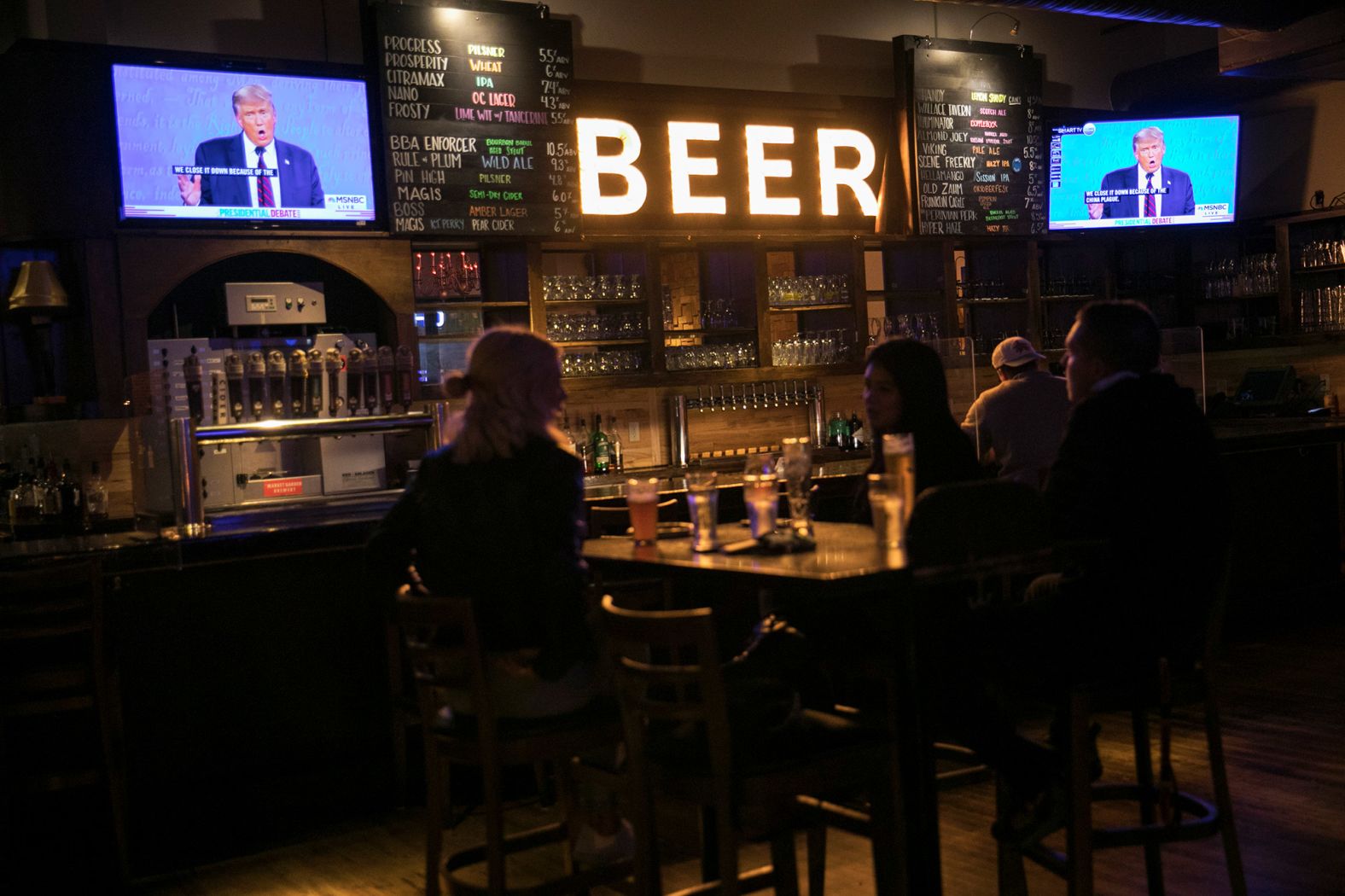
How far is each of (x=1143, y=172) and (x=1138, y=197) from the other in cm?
16

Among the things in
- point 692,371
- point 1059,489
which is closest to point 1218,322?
point 692,371

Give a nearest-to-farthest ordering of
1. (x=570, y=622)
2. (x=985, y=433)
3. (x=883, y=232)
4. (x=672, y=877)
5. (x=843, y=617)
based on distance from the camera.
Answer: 1. (x=570, y=622)
2. (x=843, y=617)
3. (x=672, y=877)
4. (x=985, y=433)
5. (x=883, y=232)

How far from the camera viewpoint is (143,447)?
488 centimetres

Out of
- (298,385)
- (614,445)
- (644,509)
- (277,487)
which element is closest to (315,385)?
(298,385)

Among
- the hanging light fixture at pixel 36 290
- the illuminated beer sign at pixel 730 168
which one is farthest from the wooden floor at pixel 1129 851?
the illuminated beer sign at pixel 730 168

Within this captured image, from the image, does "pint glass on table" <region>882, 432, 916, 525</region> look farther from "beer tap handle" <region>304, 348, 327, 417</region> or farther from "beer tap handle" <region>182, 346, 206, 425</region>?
"beer tap handle" <region>182, 346, 206, 425</region>

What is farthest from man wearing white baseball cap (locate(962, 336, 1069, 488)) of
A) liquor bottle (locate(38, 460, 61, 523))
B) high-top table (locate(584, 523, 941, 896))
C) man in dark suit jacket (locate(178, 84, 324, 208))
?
liquor bottle (locate(38, 460, 61, 523))

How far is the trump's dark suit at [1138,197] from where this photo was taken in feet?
28.0

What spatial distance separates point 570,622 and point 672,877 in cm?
118

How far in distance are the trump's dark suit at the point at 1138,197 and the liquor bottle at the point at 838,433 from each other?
2.29m

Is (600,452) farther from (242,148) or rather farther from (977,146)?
(977,146)

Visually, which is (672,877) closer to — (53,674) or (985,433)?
(53,674)

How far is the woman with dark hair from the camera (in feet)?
11.7

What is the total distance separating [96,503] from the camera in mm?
6117
